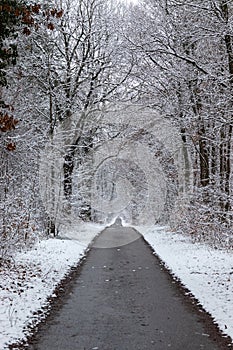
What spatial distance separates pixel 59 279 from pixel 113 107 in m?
17.2

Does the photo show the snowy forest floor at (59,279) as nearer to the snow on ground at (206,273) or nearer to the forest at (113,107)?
the snow on ground at (206,273)

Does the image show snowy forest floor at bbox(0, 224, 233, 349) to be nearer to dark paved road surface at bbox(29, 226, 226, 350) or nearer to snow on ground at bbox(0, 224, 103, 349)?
snow on ground at bbox(0, 224, 103, 349)

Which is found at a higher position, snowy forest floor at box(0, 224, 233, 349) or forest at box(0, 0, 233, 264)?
forest at box(0, 0, 233, 264)

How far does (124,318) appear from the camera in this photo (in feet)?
26.5

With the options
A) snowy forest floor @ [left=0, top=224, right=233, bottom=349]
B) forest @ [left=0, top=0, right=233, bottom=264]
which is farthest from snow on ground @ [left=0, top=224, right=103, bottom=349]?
forest @ [left=0, top=0, right=233, bottom=264]

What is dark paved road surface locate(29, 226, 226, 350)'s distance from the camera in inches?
261

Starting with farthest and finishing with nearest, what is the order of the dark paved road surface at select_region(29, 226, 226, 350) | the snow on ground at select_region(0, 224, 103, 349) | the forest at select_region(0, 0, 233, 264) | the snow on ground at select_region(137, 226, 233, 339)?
the forest at select_region(0, 0, 233, 264)
the snow on ground at select_region(137, 226, 233, 339)
the snow on ground at select_region(0, 224, 103, 349)
the dark paved road surface at select_region(29, 226, 226, 350)

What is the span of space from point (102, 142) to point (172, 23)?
14317 millimetres

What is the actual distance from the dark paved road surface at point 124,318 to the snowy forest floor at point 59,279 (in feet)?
1.19

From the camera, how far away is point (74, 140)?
24.1 meters

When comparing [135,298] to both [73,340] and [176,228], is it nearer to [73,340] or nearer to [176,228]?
[73,340]

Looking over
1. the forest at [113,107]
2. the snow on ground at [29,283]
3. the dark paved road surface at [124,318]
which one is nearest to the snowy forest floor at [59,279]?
the snow on ground at [29,283]

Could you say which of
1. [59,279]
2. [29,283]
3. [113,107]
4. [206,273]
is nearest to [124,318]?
[29,283]

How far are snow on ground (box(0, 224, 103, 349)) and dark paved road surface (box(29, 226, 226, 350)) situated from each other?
40 cm
